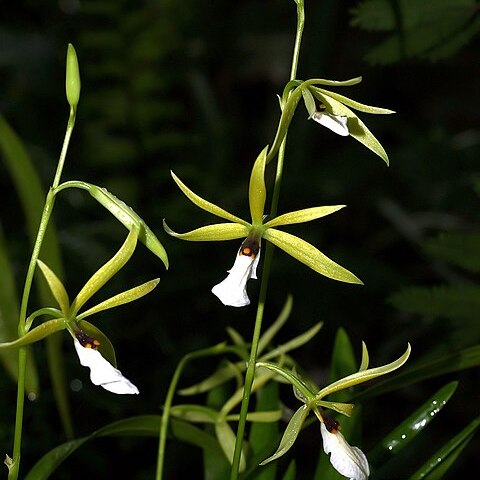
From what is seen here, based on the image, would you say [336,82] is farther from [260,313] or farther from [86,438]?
[86,438]

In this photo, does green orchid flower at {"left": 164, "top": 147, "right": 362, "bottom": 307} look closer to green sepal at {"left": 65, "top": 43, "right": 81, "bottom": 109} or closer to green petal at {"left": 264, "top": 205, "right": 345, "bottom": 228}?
green petal at {"left": 264, "top": 205, "right": 345, "bottom": 228}

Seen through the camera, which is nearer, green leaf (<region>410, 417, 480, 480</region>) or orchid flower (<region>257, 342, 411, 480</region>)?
orchid flower (<region>257, 342, 411, 480</region>)

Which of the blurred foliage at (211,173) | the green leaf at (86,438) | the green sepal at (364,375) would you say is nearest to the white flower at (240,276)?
the green sepal at (364,375)

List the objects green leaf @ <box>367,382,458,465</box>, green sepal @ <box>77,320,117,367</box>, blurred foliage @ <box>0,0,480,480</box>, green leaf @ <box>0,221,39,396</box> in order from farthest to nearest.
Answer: blurred foliage @ <box>0,0,480,480</box>
green leaf @ <box>0,221,39,396</box>
green leaf @ <box>367,382,458,465</box>
green sepal @ <box>77,320,117,367</box>

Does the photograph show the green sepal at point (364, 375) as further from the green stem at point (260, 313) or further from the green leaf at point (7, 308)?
the green leaf at point (7, 308)

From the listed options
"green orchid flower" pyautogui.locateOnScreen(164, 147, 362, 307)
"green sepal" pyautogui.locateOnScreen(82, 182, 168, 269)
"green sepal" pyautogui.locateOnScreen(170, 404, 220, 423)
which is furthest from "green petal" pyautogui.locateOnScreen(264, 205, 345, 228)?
"green sepal" pyautogui.locateOnScreen(170, 404, 220, 423)
